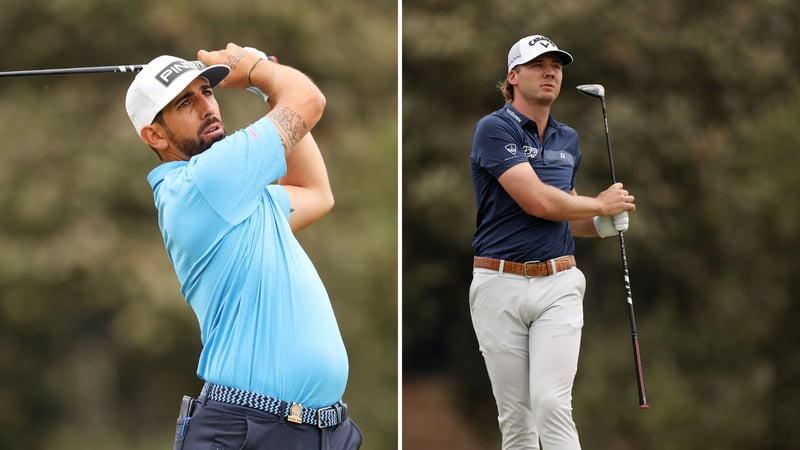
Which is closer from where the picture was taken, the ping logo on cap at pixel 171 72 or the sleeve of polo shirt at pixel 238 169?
the sleeve of polo shirt at pixel 238 169

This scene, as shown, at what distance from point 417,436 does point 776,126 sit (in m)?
2.80

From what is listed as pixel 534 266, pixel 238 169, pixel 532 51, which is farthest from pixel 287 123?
pixel 532 51

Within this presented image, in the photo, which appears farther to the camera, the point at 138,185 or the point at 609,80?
the point at 138,185

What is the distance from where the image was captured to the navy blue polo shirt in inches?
119

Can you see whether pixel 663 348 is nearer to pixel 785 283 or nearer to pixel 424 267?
pixel 785 283

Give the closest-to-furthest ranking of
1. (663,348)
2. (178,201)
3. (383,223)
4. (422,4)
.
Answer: (178,201)
(422,4)
(663,348)
(383,223)

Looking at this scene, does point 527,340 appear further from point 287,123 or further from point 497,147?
point 287,123

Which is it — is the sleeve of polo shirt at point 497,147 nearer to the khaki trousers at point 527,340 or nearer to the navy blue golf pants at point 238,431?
the khaki trousers at point 527,340

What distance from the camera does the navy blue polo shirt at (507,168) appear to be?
119 inches

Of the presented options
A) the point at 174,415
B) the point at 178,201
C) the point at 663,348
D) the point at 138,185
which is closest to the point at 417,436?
the point at 663,348

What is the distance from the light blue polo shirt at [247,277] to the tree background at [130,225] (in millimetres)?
4560

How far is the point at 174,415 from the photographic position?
7039mm

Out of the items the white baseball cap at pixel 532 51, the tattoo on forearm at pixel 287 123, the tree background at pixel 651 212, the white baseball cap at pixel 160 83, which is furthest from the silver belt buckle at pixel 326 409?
the tree background at pixel 651 212

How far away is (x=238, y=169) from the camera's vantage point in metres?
2.12
